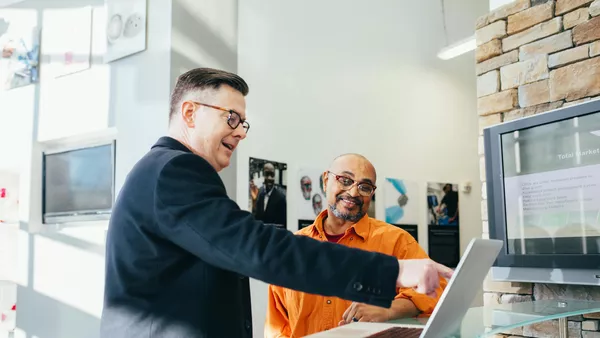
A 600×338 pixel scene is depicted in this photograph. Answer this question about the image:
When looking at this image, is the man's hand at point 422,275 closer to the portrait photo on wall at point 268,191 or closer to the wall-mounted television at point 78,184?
the wall-mounted television at point 78,184

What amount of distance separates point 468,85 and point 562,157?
4.55 m

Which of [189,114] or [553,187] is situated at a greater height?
[189,114]

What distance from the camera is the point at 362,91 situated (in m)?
5.82

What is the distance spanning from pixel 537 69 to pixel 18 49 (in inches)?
173

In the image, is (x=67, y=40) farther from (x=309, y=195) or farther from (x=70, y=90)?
(x=309, y=195)

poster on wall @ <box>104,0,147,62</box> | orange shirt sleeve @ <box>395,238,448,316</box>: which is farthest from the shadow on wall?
orange shirt sleeve @ <box>395,238,448,316</box>

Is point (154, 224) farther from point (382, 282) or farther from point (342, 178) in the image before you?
point (342, 178)

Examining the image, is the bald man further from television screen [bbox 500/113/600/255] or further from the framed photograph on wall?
the framed photograph on wall

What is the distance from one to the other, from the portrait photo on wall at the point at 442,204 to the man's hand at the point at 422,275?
5238 mm

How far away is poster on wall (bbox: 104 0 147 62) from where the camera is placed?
4.09 m

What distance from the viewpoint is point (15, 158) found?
5094 millimetres

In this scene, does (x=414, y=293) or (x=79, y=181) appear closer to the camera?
(x=414, y=293)

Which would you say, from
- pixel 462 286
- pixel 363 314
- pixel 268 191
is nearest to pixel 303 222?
pixel 268 191

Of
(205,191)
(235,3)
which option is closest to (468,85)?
(235,3)
